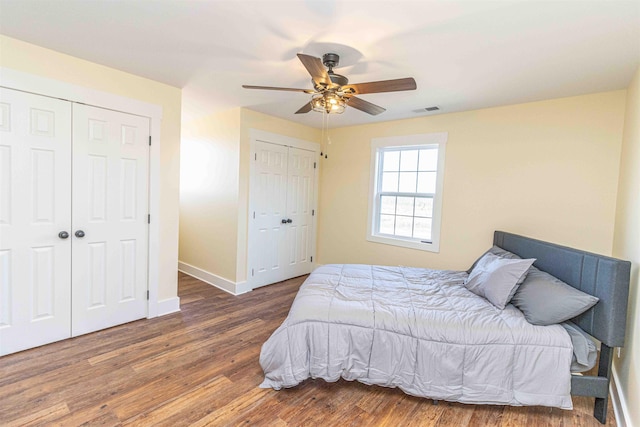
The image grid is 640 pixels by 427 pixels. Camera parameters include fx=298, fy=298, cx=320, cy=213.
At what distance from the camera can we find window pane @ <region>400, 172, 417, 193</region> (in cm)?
402

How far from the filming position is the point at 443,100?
3.16 metres

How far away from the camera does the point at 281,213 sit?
4.34m

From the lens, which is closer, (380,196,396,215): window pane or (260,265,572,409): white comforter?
(260,265,572,409): white comforter

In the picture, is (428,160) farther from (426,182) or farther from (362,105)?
(362,105)

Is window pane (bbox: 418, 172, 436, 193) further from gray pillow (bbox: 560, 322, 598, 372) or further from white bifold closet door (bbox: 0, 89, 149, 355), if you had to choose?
white bifold closet door (bbox: 0, 89, 149, 355)

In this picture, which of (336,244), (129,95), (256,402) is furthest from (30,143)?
(336,244)

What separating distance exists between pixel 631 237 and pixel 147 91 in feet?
13.6

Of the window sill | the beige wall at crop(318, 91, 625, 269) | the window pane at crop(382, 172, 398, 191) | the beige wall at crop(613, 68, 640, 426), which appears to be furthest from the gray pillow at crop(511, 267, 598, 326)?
the window pane at crop(382, 172, 398, 191)

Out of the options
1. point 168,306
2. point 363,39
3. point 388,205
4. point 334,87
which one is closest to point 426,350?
point 334,87

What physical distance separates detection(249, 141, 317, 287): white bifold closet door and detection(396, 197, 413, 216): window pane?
1.40 metres

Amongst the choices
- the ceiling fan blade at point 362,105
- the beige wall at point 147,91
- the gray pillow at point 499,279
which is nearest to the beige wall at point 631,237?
the gray pillow at point 499,279

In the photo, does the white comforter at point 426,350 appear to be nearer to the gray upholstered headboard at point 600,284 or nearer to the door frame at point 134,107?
the gray upholstered headboard at point 600,284

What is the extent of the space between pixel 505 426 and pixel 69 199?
3.61m

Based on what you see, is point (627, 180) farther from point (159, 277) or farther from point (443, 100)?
point (159, 277)
